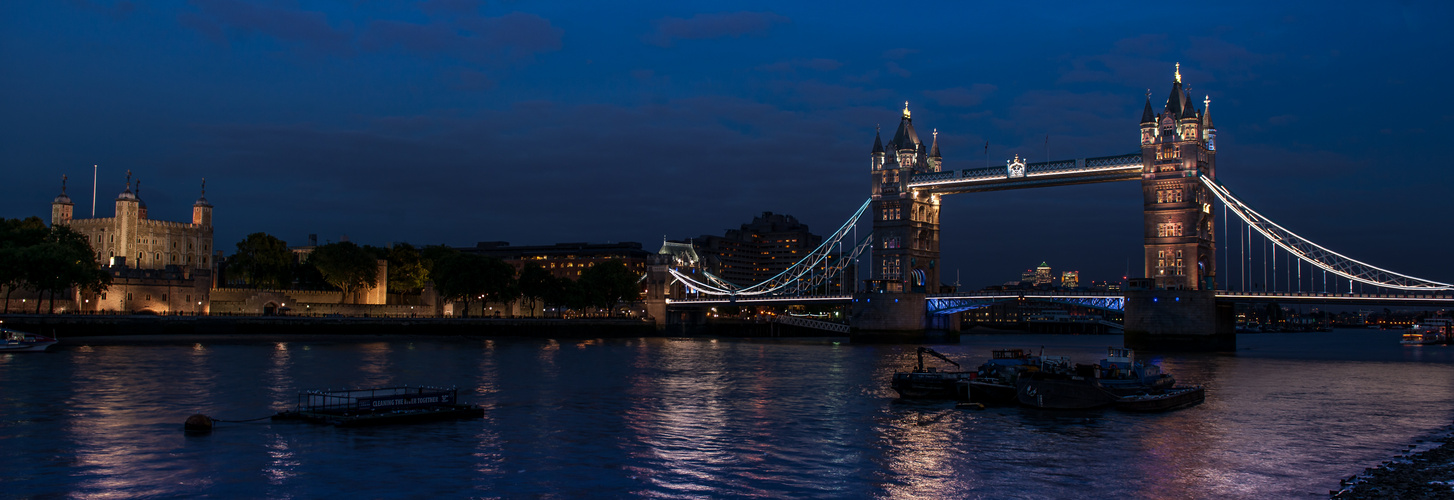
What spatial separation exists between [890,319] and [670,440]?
65.4m

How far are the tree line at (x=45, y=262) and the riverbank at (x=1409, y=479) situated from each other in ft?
237

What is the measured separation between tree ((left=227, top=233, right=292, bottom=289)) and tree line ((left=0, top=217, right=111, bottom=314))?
21.8m

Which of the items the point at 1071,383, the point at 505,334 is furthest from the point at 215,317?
the point at 1071,383

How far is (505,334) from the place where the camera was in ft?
326

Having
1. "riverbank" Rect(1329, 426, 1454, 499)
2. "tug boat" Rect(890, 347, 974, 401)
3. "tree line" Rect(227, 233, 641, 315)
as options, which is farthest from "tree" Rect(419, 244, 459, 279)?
"riverbank" Rect(1329, 426, 1454, 499)

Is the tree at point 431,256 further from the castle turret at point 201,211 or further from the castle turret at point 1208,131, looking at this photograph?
the castle turret at point 1208,131

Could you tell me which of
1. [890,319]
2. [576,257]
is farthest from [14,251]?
[576,257]

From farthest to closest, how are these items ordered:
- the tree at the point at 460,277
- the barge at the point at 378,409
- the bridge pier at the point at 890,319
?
1. the tree at the point at 460,277
2. the bridge pier at the point at 890,319
3. the barge at the point at 378,409

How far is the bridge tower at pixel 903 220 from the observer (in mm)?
91062

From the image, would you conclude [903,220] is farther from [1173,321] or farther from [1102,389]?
[1102,389]

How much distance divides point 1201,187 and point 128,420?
68.4 meters

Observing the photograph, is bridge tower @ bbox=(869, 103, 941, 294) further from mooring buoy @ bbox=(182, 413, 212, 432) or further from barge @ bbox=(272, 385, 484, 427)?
mooring buoy @ bbox=(182, 413, 212, 432)

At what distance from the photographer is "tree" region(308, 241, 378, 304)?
98.8 metres

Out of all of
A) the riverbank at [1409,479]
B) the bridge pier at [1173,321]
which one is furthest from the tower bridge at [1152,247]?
the riverbank at [1409,479]
